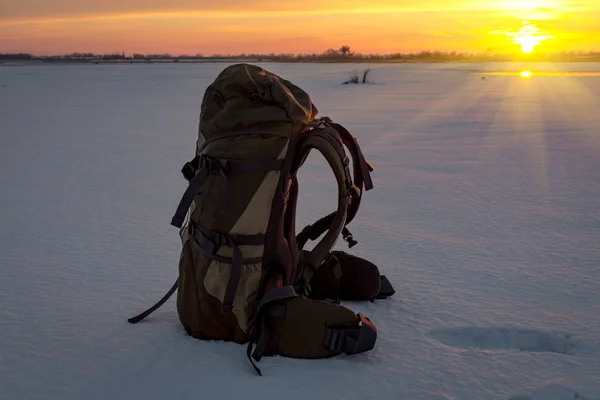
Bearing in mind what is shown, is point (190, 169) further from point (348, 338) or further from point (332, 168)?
point (348, 338)

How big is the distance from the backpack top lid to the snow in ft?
2.70

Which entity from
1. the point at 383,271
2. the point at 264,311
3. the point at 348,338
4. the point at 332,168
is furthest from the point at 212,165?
the point at 383,271

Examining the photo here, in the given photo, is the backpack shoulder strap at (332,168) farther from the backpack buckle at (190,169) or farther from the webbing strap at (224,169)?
the backpack buckle at (190,169)

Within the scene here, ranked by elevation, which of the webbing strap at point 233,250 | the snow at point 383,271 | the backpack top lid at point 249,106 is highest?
the backpack top lid at point 249,106

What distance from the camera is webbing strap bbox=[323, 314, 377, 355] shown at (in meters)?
2.08

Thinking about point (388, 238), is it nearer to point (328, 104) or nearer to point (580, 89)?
point (328, 104)

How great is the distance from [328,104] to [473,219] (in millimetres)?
8729

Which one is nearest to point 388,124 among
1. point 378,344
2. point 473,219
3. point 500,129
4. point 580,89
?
point 500,129

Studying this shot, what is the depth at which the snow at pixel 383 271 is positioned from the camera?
1.98 metres

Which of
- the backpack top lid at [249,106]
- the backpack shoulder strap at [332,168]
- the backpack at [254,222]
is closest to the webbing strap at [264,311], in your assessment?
the backpack at [254,222]

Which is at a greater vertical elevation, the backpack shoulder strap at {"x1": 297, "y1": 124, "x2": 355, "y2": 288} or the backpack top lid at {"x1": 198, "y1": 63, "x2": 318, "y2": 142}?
the backpack top lid at {"x1": 198, "y1": 63, "x2": 318, "y2": 142}

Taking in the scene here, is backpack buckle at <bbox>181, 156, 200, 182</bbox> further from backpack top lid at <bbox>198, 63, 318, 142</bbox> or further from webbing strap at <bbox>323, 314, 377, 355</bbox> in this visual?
webbing strap at <bbox>323, 314, 377, 355</bbox>

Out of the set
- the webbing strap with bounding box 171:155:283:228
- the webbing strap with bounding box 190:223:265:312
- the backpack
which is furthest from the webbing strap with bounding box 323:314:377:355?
the webbing strap with bounding box 171:155:283:228

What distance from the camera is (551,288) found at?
9.00 ft
